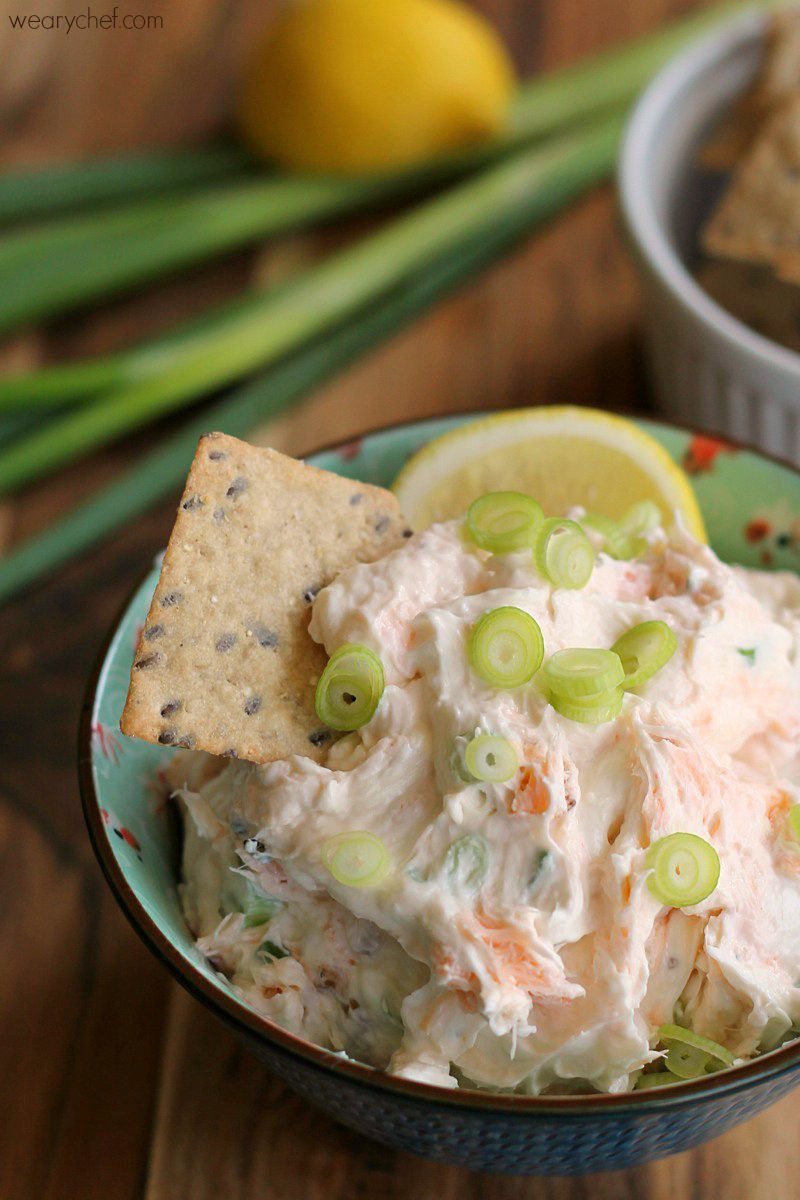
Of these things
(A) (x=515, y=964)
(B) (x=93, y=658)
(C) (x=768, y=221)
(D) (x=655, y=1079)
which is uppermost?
(C) (x=768, y=221)

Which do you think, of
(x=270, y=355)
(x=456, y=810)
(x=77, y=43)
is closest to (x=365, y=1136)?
(x=456, y=810)

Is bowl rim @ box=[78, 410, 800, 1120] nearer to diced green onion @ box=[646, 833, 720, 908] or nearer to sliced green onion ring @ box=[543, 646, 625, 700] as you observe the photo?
diced green onion @ box=[646, 833, 720, 908]

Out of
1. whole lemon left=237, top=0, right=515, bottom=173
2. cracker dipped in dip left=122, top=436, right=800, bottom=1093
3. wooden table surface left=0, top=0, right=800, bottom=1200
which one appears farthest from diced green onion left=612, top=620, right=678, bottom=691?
whole lemon left=237, top=0, right=515, bottom=173

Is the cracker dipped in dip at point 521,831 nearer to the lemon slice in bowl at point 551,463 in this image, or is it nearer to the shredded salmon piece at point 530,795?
the shredded salmon piece at point 530,795

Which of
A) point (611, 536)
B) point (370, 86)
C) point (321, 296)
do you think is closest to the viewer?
point (611, 536)

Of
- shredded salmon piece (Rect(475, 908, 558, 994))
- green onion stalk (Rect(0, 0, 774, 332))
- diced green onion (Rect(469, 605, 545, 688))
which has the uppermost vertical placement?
diced green onion (Rect(469, 605, 545, 688))

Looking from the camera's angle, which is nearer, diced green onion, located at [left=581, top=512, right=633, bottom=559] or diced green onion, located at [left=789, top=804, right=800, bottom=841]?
diced green onion, located at [left=789, top=804, right=800, bottom=841]

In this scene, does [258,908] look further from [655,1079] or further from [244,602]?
[655,1079]

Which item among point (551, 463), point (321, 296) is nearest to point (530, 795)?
point (551, 463)
